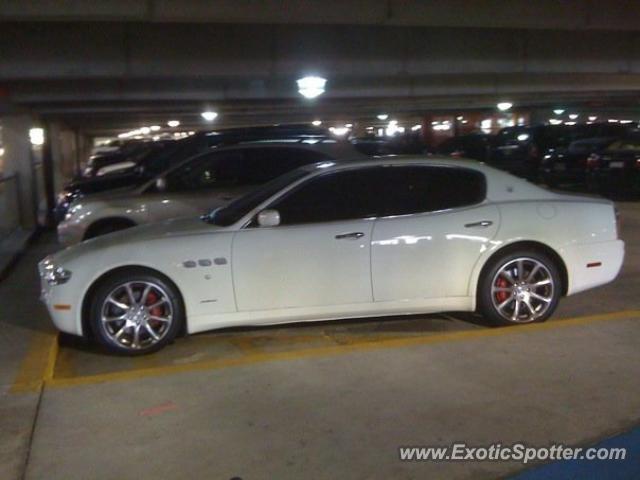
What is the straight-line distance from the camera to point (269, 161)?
11141 mm

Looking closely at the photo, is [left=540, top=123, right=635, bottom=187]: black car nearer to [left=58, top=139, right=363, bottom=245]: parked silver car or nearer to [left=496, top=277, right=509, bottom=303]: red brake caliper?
[left=58, top=139, right=363, bottom=245]: parked silver car

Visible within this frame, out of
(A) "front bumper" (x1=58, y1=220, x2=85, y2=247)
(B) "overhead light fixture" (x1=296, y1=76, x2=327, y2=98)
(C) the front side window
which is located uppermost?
(B) "overhead light fixture" (x1=296, y1=76, x2=327, y2=98)

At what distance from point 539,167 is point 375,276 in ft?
60.9

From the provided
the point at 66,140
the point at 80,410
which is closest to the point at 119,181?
the point at 80,410

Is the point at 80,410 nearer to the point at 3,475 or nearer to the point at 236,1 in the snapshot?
the point at 3,475

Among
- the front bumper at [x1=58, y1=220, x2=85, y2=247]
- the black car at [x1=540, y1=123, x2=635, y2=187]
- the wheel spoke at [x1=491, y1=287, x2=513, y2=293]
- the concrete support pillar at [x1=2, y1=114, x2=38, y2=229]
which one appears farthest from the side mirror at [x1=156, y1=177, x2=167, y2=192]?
the black car at [x1=540, y1=123, x2=635, y2=187]

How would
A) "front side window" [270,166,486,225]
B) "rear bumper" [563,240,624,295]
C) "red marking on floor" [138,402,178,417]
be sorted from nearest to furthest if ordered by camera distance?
"red marking on floor" [138,402,178,417], "front side window" [270,166,486,225], "rear bumper" [563,240,624,295]

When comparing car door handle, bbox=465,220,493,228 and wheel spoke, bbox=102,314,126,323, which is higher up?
car door handle, bbox=465,220,493,228

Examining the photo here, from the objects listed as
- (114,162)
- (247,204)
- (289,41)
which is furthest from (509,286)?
(114,162)

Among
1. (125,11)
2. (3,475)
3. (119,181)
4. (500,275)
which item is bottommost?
(3,475)

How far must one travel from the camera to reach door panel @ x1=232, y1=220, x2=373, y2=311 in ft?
22.4

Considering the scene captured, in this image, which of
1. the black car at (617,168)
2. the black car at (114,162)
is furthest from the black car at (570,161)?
the black car at (114,162)

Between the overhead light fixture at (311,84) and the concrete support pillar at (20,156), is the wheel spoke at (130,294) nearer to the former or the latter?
the overhead light fixture at (311,84)

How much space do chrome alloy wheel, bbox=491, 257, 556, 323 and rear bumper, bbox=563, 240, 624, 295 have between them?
232 millimetres
